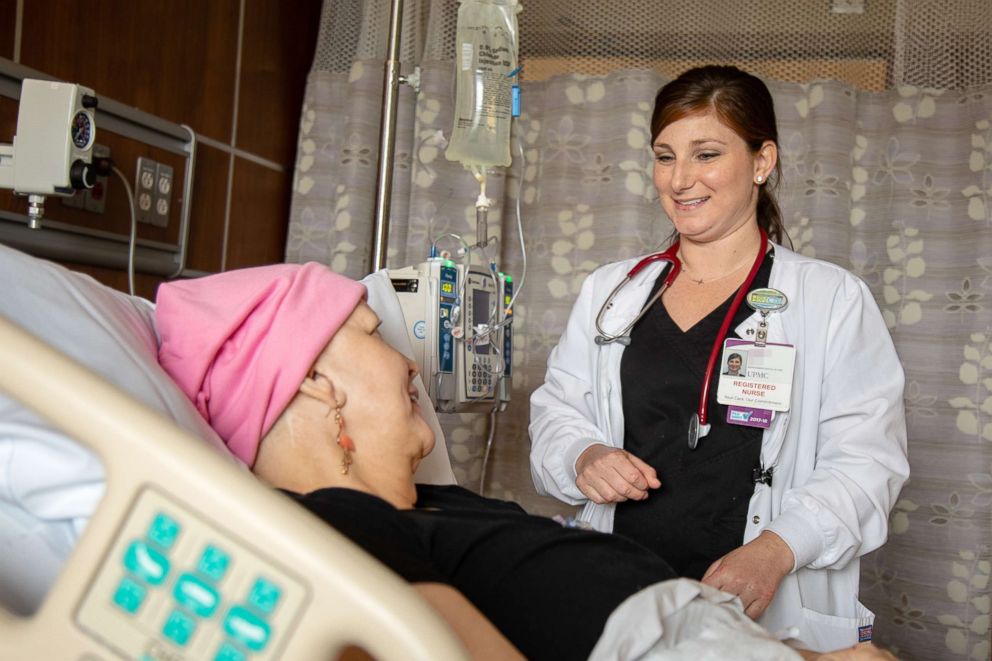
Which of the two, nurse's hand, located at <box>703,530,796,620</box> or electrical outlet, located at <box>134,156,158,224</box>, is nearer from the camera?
nurse's hand, located at <box>703,530,796,620</box>

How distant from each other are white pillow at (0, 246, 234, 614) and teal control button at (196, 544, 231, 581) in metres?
0.22

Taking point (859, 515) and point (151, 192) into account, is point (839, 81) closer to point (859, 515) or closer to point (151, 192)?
point (859, 515)

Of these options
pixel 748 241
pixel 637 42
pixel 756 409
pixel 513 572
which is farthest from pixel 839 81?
pixel 513 572

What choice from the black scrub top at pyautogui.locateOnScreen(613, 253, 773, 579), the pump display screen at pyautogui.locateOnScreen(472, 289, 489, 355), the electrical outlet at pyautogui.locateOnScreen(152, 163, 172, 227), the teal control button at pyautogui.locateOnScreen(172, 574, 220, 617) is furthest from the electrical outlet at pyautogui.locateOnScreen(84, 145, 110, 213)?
the teal control button at pyautogui.locateOnScreen(172, 574, 220, 617)

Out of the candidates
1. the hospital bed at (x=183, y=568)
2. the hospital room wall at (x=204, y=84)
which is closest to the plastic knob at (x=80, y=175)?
the hospital room wall at (x=204, y=84)

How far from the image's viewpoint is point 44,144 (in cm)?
193

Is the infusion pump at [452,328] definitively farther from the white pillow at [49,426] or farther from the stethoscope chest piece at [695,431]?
the white pillow at [49,426]

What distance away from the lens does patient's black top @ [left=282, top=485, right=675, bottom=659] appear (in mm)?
1006

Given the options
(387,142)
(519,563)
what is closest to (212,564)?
(519,563)

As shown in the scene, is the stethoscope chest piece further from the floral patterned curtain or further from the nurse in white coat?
the floral patterned curtain

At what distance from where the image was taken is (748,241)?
77.4 inches

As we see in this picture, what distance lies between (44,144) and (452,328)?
91 centimetres

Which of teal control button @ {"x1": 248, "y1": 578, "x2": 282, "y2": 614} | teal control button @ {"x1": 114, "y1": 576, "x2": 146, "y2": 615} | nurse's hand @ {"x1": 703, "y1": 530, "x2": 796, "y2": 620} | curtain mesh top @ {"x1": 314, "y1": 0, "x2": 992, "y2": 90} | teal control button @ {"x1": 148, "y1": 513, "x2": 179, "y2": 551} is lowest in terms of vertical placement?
nurse's hand @ {"x1": 703, "y1": 530, "x2": 796, "y2": 620}

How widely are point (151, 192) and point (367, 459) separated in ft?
5.03
